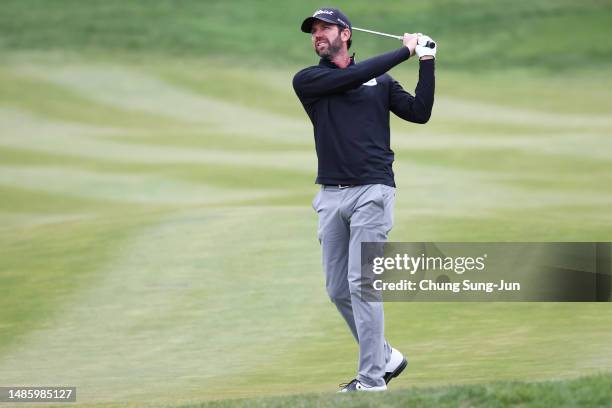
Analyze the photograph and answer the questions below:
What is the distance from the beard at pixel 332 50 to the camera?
7.25m

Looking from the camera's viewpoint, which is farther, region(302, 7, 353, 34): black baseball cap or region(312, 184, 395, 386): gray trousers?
region(302, 7, 353, 34): black baseball cap

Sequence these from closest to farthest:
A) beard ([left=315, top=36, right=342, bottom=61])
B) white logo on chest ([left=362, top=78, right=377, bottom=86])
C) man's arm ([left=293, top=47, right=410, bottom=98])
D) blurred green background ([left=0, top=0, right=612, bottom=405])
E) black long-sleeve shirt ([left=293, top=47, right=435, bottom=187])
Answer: man's arm ([left=293, top=47, right=410, bottom=98]), black long-sleeve shirt ([left=293, top=47, right=435, bottom=187]), white logo on chest ([left=362, top=78, right=377, bottom=86]), beard ([left=315, top=36, right=342, bottom=61]), blurred green background ([left=0, top=0, right=612, bottom=405])

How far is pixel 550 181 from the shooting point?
57.4 feet

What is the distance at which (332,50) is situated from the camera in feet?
23.9

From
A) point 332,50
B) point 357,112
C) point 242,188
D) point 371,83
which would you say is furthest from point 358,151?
point 242,188

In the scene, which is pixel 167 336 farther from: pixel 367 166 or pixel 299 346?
pixel 367 166

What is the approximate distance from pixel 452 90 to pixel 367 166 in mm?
23193

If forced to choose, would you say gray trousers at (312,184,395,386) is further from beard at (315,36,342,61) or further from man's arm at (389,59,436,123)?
beard at (315,36,342,61)

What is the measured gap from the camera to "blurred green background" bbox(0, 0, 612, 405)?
867 centimetres

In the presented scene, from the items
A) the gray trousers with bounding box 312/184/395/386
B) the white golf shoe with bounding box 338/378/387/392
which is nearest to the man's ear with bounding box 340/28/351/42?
the gray trousers with bounding box 312/184/395/386

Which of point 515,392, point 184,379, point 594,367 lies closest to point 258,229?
point 184,379

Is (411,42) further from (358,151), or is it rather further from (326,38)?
(358,151)

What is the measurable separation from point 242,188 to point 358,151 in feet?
33.5

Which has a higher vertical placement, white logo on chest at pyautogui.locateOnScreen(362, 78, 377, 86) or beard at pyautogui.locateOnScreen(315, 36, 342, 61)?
beard at pyautogui.locateOnScreen(315, 36, 342, 61)
